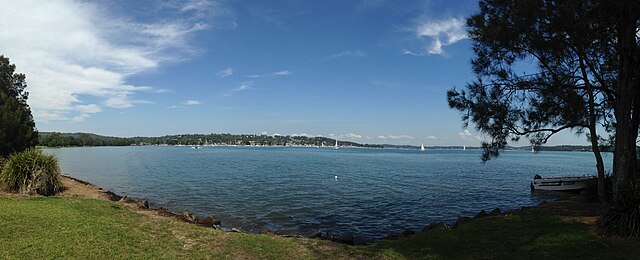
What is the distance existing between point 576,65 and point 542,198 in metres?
19.2

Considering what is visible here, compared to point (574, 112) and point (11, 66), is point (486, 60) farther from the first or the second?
point (11, 66)

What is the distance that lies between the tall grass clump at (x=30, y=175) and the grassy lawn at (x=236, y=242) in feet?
22.5

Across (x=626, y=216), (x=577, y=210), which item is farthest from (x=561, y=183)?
(x=626, y=216)

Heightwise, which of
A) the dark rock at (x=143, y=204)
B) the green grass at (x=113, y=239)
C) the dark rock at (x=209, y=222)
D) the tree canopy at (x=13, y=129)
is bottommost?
the dark rock at (x=209, y=222)

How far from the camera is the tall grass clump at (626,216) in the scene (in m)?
9.64

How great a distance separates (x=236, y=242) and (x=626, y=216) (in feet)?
35.0

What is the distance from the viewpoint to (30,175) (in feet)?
61.5

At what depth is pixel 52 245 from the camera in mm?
8727

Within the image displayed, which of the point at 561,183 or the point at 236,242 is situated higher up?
the point at 561,183

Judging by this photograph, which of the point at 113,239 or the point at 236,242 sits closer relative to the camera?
the point at 113,239

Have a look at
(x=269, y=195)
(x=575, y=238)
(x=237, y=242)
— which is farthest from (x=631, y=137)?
(x=269, y=195)

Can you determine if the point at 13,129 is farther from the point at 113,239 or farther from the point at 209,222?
the point at 113,239

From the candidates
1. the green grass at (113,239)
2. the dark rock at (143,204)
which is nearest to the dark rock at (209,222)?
the dark rock at (143,204)

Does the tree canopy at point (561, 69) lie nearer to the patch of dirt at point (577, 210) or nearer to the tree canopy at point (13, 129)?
the patch of dirt at point (577, 210)
